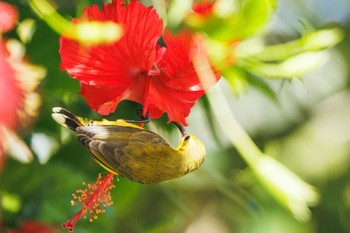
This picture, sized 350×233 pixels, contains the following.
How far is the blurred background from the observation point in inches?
17.2

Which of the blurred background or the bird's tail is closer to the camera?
the bird's tail

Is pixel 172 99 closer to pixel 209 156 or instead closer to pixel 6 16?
pixel 6 16

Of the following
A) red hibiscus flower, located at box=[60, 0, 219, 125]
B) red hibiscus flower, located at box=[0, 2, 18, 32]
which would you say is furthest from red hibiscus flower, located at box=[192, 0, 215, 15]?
red hibiscus flower, located at box=[0, 2, 18, 32]

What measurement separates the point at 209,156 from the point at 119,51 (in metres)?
0.31

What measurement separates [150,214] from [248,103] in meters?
0.20

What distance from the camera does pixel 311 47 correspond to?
287 mm

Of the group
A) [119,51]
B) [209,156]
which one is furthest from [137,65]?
[209,156]

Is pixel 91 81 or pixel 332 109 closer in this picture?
pixel 91 81

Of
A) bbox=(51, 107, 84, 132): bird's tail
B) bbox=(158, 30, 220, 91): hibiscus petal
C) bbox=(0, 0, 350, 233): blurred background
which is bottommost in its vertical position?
bbox=(0, 0, 350, 233): blurred background

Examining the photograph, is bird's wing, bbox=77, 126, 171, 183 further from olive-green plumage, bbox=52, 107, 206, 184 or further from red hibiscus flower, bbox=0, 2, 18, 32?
red hibiscus flower, bbox=0, 2, 18, 32

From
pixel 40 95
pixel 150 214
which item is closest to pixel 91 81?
pixel 40 95

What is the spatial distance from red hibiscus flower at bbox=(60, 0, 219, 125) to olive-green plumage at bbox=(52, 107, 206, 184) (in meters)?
Result: 0.02

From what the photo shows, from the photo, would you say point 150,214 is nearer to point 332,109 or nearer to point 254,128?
point 254,128

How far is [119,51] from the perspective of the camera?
0.96 ft
